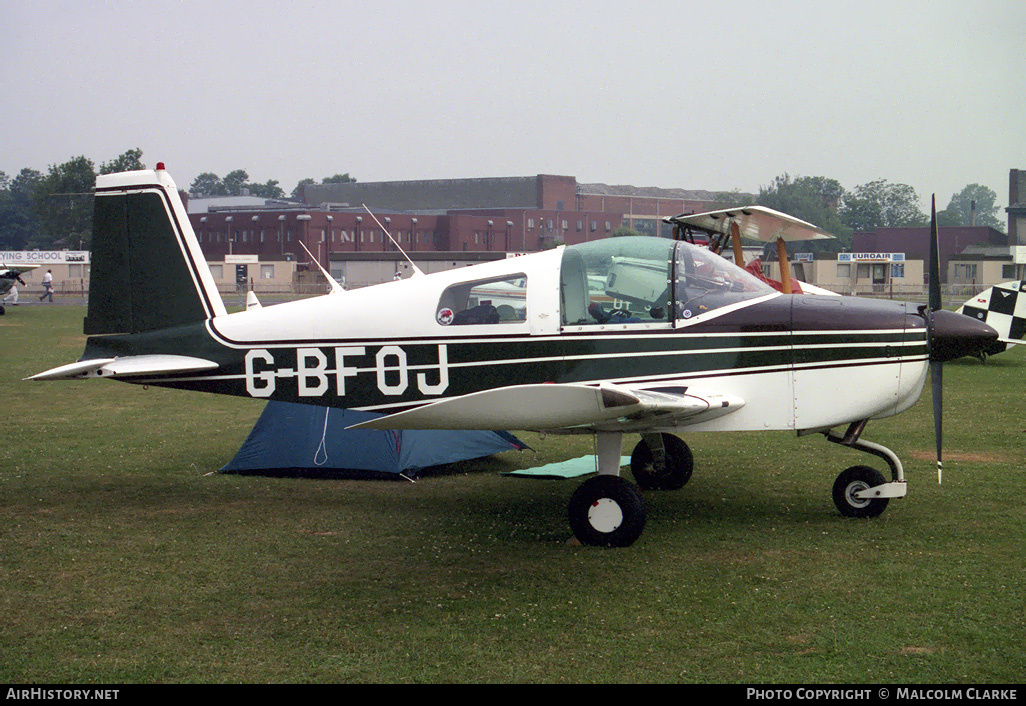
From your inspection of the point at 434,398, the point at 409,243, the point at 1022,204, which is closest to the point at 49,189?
the point at 409,243

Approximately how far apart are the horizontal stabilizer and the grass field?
4.20ft

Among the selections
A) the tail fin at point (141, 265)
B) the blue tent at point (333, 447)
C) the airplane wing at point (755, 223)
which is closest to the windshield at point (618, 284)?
the blue tent at point (333, 447)

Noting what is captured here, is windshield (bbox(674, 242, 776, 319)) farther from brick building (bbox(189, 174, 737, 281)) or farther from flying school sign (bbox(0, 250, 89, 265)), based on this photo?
flying school sign (bbox(0, 250, 89, 265))

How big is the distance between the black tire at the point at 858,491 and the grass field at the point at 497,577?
0.15 metres

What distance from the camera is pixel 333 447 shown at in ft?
34.8

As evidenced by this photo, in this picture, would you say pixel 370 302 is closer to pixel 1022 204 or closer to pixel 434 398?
pixel 434 398

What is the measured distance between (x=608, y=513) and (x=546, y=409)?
1.24 metres

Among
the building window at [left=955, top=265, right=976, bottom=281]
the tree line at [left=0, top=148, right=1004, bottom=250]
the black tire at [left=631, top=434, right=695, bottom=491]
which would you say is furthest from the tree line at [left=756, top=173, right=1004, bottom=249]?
the black tire at [left=631, top=434, right=695, bottom=491]

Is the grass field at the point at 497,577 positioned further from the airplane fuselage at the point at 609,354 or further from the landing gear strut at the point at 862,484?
the airplane fuselage at the point at 609,354

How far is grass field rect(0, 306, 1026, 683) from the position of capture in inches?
211

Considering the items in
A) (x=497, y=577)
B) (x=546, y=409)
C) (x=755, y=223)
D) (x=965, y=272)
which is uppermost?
(x=755, y=223)

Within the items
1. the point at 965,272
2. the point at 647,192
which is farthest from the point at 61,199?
the point at 965,272

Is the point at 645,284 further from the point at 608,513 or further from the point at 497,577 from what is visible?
the point at 497,577

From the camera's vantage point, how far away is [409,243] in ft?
298
